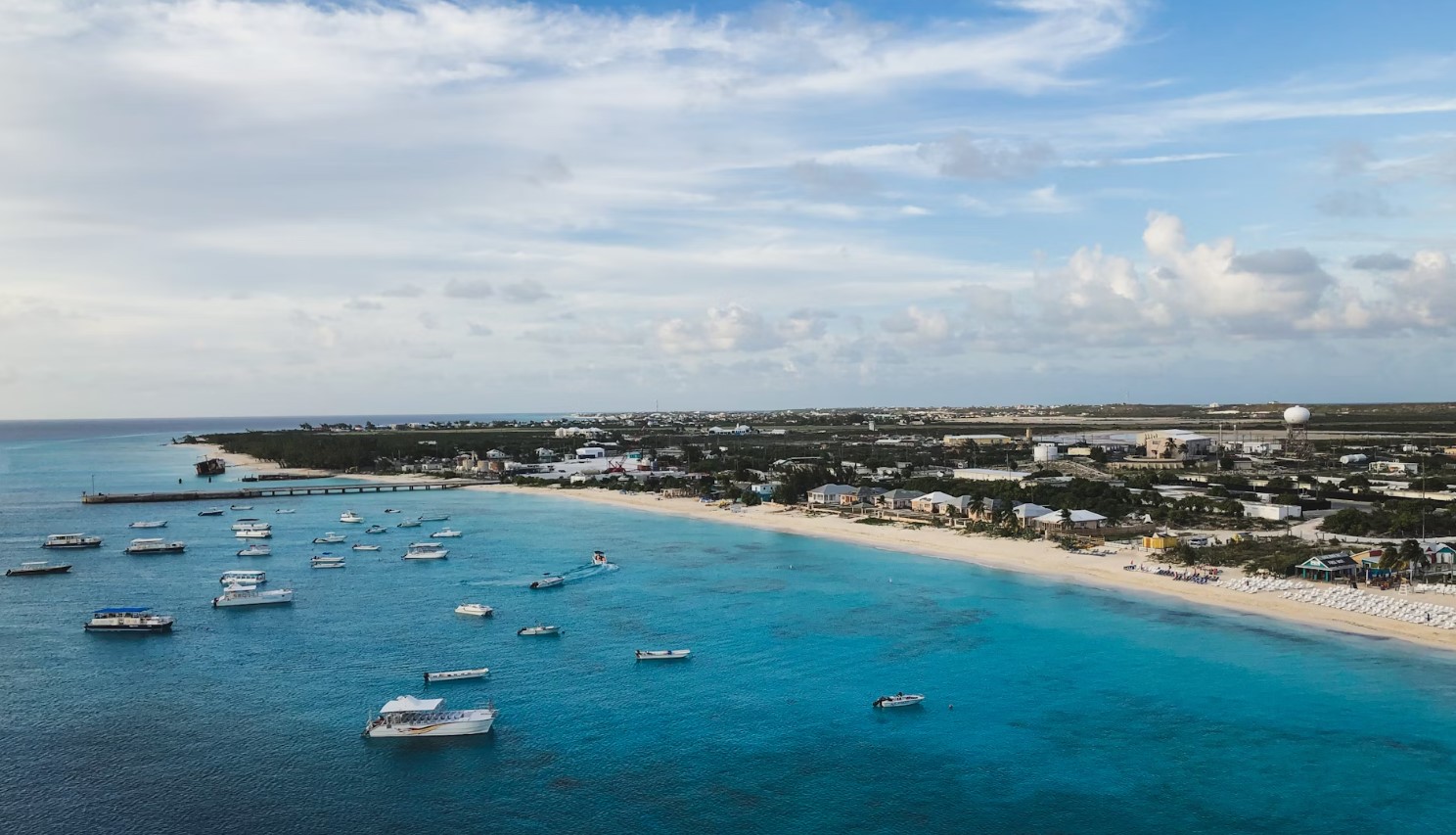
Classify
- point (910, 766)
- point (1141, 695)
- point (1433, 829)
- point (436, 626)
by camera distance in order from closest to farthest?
1. point (1433, 829)
2. point (910, 766)
3. point (1141, 695)
4. point (436, 626)

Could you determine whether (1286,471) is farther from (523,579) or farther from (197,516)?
(197,516)

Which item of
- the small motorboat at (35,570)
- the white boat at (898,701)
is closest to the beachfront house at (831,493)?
the white boat at (898,701)

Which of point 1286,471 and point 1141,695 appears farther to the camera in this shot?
point 1286,471

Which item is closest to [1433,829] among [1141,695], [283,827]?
[1141,695]

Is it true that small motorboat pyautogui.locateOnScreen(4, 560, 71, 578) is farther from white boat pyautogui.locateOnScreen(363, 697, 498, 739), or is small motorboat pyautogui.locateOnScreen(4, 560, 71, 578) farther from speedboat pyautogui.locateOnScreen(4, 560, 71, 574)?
white boat pyautogui.locateOnScreen(363, 697, 498, 739)

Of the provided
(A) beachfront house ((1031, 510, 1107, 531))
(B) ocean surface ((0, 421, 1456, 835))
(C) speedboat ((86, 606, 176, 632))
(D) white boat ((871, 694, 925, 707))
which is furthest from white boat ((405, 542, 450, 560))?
(A) beachfront house ((1031, 510, 1107, 531))

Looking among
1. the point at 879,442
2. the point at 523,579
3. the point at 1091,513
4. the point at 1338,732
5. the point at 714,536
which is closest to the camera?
the point at 1338,732
